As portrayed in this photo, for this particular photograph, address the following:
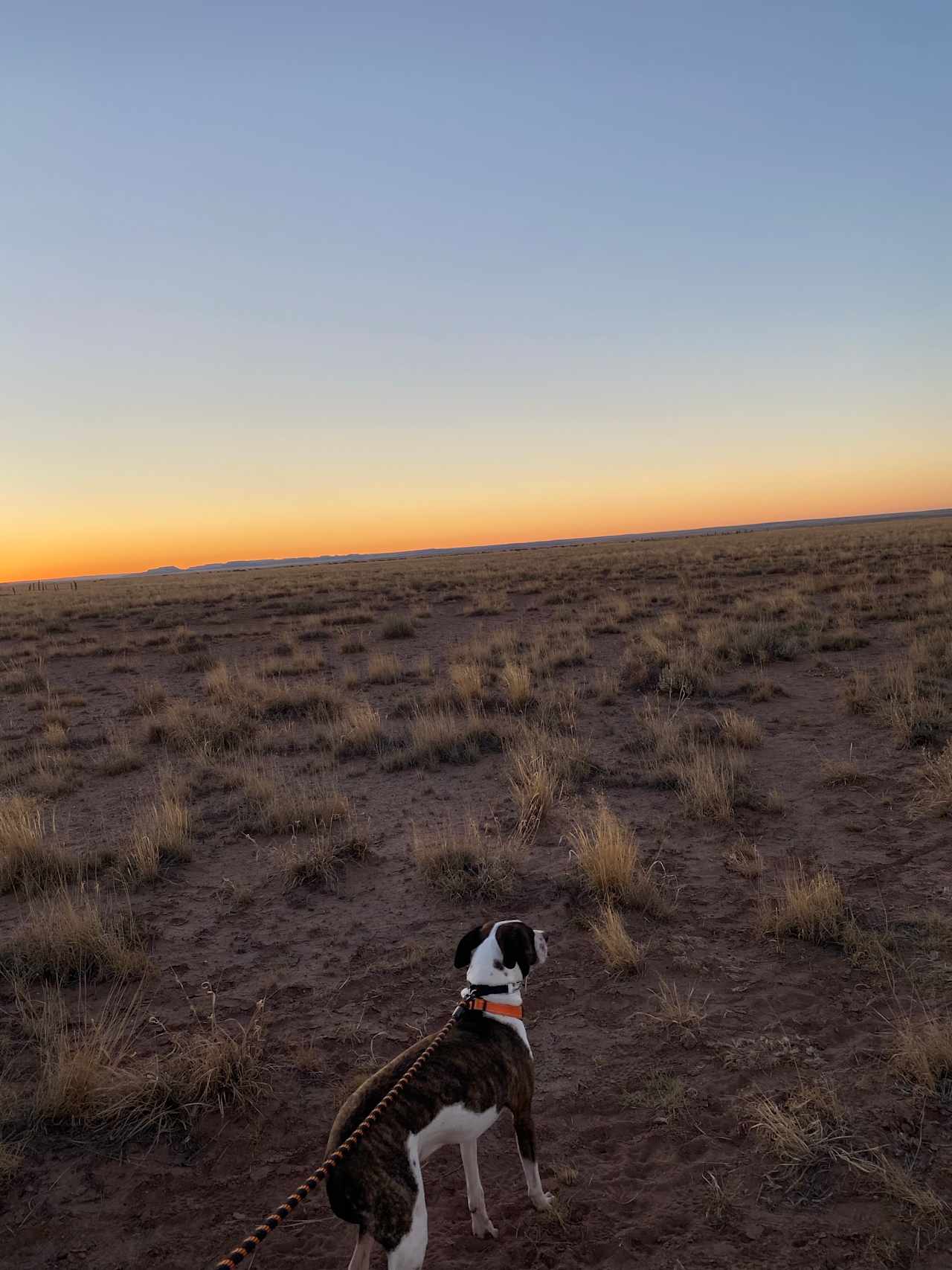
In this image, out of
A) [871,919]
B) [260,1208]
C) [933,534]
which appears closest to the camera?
[260,1208]

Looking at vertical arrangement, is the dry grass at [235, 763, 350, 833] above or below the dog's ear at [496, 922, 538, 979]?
below

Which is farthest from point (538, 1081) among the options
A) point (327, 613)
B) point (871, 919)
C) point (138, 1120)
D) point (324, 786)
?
point (327, 613)

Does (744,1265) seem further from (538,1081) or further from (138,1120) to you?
(138,1120)

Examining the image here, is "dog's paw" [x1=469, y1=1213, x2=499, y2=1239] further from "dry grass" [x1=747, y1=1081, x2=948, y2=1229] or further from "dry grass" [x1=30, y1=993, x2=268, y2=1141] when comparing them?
"dry grass" [x1=30, y1=993, x2=268, y2=1141]

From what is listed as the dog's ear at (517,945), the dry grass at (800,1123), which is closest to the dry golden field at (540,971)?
the dry grass at (800,1123)

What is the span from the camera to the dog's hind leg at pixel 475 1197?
3.02m

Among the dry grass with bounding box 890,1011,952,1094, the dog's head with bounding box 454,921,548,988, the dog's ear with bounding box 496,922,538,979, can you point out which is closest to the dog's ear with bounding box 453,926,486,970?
the dog's head with bounding box 454,921,548,988

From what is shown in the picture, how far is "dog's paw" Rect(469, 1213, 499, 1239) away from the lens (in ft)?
9.90

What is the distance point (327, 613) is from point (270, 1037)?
2303cm

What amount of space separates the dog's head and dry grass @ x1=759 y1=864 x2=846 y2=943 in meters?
2.46

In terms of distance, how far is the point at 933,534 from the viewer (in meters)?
49.6

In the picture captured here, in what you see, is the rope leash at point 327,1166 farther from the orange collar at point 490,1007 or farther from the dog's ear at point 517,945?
the dog's ear at point 517,945

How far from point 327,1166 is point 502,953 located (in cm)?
113

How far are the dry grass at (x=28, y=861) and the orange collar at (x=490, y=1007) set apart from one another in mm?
4608
